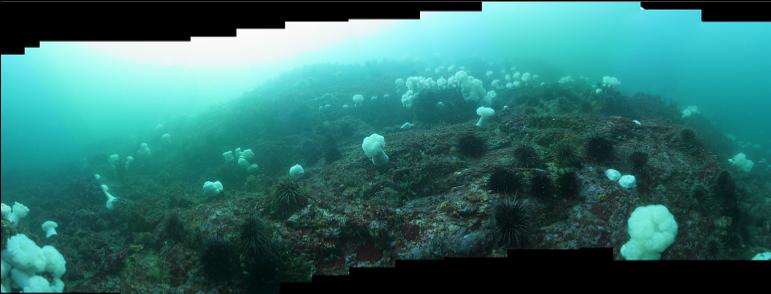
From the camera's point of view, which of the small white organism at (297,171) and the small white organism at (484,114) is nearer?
the small white organism at (297,171)

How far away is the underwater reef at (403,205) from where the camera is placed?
352 inches

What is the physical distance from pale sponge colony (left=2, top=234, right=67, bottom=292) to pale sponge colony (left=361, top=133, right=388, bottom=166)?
28.2 ft

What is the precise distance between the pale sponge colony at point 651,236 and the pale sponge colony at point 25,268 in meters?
11.3

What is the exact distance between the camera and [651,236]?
8039mm

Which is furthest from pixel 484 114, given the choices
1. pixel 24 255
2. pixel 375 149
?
pixel 24 255

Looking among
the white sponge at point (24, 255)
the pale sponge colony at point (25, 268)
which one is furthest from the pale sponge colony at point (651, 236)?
the white sponge at point (24, 255)

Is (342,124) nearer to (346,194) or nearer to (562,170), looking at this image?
(346,194)

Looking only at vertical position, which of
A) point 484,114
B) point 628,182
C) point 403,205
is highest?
point 484,114

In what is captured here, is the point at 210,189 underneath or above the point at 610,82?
underneath

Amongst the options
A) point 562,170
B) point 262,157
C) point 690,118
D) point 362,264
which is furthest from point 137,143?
point 690,118

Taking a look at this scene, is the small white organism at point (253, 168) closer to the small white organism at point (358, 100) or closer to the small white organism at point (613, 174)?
the small white organism at point (358, 100)

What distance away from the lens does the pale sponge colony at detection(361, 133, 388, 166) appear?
13.1 m

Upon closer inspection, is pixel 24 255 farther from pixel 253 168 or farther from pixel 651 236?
pixel 651 236

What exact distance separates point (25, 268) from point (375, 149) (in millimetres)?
9072
